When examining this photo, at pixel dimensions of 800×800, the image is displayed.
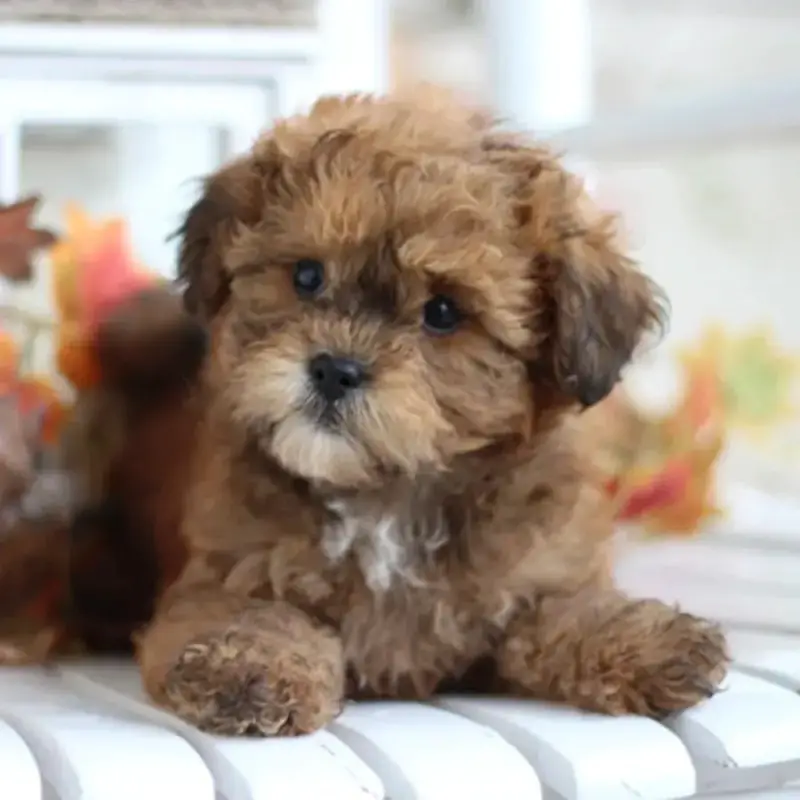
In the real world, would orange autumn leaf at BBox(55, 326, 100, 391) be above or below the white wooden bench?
above

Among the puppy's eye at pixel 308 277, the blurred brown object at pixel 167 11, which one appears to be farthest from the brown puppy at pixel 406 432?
the blurred brown object at pixel 167 11

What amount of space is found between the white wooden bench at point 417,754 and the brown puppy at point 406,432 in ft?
0.14

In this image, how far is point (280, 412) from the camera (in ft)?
4.05

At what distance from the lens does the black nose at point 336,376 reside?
1214mm

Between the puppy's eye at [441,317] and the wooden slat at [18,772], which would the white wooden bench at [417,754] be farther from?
the puppy's eye at [441,317]

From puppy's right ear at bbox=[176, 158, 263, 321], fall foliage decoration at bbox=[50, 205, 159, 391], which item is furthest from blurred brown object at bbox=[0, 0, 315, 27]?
puppy's right ear at bbox=[176, 158, 263, 321]

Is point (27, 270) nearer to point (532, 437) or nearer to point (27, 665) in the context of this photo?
point (27, 665)

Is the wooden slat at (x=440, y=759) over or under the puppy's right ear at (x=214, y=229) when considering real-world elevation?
under

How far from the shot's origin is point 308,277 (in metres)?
1.31

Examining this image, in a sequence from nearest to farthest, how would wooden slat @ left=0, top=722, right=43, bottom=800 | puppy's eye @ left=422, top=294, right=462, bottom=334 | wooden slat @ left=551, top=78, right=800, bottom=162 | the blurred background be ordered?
wooden slat @ left=0, top=722, right=43, bottom=800 → puppy's eye @ left=422, top=294, right=462, bottom=334 → wooden slat @ left=551, top=78, right=800, bottom=162 → the blurred background

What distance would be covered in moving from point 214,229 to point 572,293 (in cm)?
39

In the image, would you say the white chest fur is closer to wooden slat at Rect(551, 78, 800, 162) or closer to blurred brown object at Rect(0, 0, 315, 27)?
wooden slat at Rect(551, 78, 800, 162)

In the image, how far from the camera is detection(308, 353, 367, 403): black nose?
3.98 ft

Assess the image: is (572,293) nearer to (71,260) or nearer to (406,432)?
(406,432)
